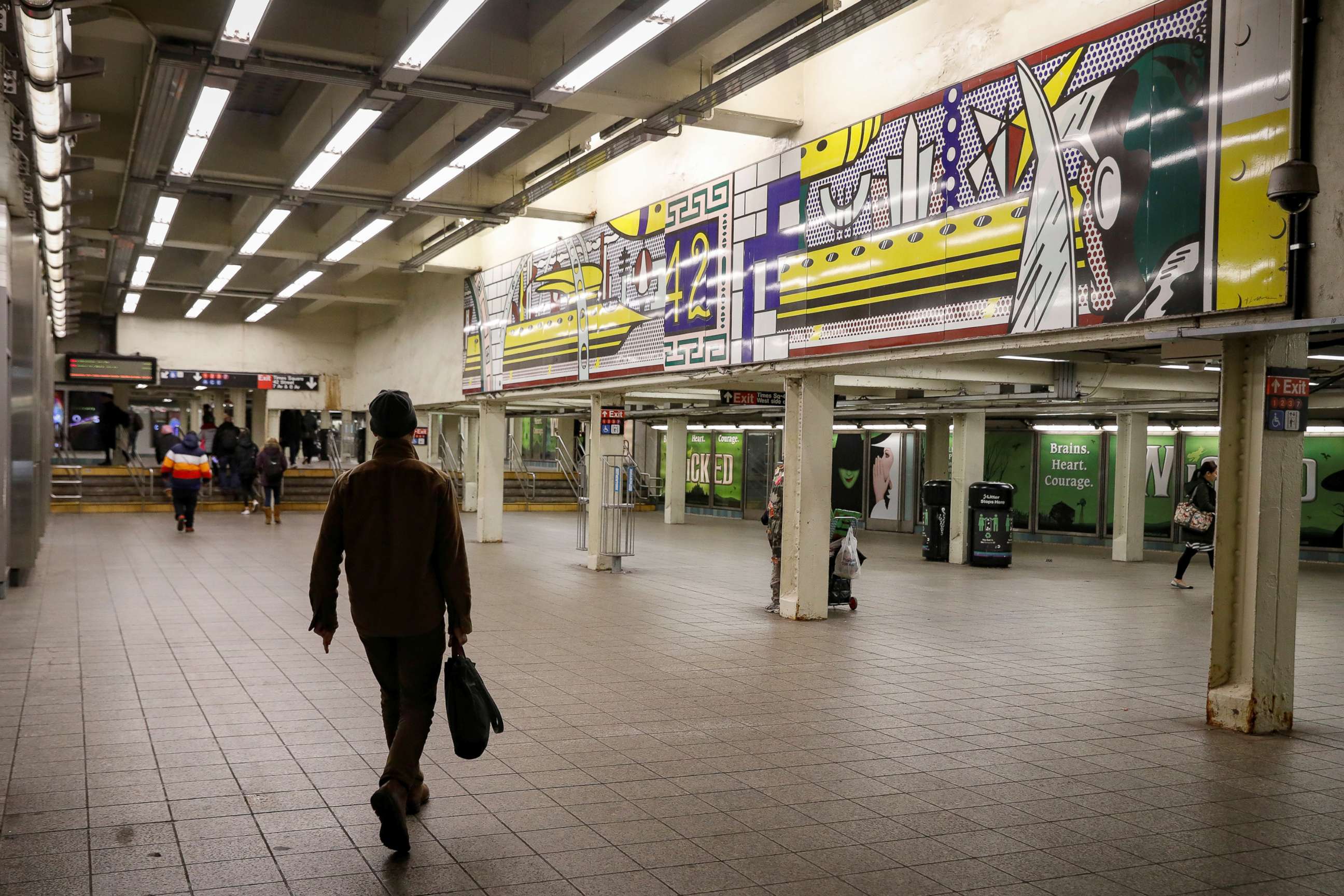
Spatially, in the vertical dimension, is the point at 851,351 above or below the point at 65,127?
below

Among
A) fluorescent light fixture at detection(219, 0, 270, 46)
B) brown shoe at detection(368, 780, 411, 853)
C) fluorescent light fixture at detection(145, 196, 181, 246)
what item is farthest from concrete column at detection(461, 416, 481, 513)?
brown shoe at detection(368, 780, 411, 853)

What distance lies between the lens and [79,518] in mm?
22625

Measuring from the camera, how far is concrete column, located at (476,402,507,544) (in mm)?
19344

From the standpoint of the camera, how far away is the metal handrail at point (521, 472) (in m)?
30.8

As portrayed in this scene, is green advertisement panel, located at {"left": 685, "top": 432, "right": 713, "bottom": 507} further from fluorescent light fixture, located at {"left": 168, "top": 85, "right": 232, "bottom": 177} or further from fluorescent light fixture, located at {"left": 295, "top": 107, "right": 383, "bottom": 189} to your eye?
fluorescent light fixture, located at {"left": 168, "top": 85, "right": 232, "bottom": 177}

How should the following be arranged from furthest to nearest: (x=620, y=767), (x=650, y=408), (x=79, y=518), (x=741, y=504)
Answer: (x=741, y=504) < (x=650, y=408) < (x=79, y=518) < (x=620, y=767)

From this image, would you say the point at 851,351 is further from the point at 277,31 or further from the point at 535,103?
the point at 277,31

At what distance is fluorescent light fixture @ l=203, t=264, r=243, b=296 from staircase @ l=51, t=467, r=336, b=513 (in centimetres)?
555

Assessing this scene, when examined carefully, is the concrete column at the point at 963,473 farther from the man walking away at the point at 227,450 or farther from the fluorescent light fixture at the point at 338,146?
the man walking away at the point at 227,450

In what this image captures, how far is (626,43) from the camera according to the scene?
7840mm

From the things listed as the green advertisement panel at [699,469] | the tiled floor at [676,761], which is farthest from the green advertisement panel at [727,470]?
the tiled floor at [676,761]

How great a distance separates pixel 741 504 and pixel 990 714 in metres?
22.0

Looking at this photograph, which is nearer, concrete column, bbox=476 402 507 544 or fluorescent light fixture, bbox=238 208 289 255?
fluorescent light fixture, bbox=238 208 289 255

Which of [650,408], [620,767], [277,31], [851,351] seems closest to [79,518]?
[650,408]
